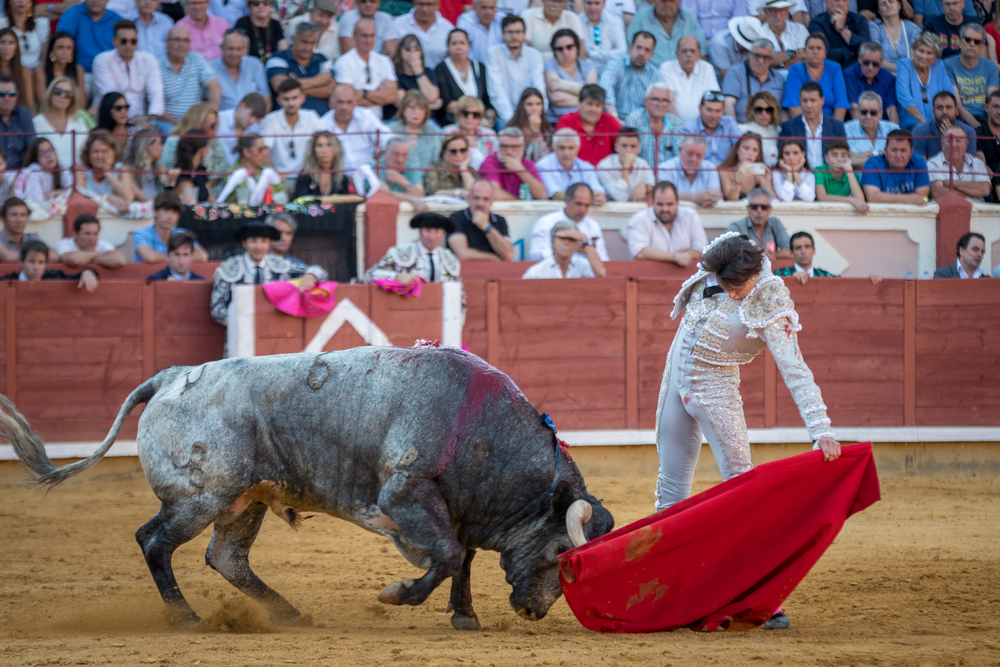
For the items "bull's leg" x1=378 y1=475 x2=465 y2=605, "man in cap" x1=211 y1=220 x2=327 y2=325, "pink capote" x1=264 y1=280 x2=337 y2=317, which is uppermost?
"man in cap" x1=211 y1=220 x2=327 y2=325

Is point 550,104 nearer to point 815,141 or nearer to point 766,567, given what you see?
point 815,141

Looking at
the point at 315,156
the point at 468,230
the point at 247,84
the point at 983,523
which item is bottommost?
the point at 983,523

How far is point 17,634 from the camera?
12.1ft

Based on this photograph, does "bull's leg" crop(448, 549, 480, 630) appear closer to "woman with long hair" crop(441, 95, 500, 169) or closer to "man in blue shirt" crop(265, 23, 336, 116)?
"woman with long hair" crop(441, 95, 500, 169)

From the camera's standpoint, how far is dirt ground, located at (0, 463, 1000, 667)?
3.23 meters

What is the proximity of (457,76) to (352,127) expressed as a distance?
107 cm

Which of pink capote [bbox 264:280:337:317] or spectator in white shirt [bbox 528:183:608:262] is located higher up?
spectator in white shirt [bbox 528:183:608:262]

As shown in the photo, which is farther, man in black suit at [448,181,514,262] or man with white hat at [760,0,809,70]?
man with white hat at [760,0,809,70]

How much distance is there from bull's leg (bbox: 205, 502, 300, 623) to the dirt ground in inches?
3.3

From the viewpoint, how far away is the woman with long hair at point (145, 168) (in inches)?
294

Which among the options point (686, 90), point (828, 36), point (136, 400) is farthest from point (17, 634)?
point (828, 36)

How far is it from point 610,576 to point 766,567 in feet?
1.87

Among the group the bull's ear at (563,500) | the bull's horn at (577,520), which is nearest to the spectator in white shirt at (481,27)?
the bull's ear at (563,500)

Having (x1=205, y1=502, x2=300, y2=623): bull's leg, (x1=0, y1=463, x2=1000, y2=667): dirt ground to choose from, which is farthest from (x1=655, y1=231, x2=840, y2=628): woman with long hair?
(x1=205, y1=502, x2=300, y2=623): bull's leg
